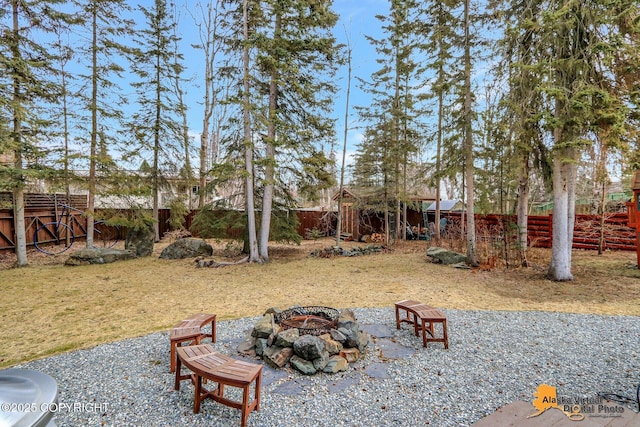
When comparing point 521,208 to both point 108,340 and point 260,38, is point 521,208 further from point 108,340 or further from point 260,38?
point 108,340

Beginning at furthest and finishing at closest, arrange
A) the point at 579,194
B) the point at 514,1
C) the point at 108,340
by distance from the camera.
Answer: the point at 579,194, the point at 514,1, the point at 108,340

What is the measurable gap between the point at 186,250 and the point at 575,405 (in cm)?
1052

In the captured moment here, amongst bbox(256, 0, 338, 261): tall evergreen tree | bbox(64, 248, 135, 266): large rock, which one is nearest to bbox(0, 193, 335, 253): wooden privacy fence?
Result: bbox(64, 248, 135, 266): large rock

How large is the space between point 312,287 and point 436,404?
4425mm

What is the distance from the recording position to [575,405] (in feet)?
8.19

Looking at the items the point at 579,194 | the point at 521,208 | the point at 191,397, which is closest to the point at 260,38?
the point at 191,397

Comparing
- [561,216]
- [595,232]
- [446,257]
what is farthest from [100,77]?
[595,232]

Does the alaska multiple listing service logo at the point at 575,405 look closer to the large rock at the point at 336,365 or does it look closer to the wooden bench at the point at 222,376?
the large rock at the point at 336,365

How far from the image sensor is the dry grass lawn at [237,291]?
14.8 ft

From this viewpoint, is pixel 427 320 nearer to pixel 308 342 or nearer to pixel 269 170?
pixel 308 342

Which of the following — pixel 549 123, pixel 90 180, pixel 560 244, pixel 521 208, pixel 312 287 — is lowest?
pixel 312 287

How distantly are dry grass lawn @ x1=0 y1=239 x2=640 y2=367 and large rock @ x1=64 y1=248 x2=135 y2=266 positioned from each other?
0.40 m

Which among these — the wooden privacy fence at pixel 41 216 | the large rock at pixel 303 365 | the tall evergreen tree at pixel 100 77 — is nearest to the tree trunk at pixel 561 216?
the large rock at pixel 303 365

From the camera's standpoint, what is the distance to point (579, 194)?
16203 millimetres
